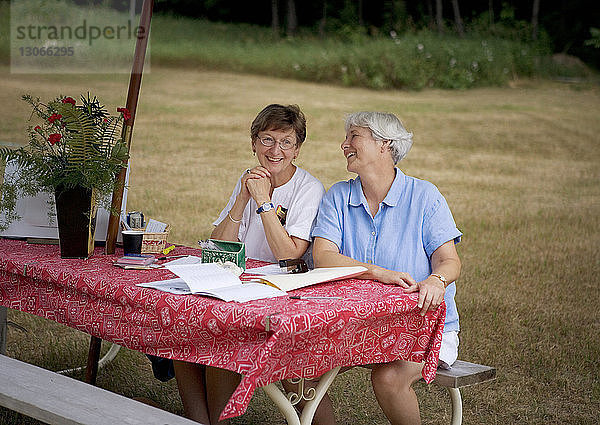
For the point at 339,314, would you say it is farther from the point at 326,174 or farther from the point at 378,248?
the point at 326,174

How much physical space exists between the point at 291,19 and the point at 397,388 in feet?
42.3

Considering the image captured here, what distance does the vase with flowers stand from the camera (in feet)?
9.02

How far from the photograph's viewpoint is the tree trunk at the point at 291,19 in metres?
14.6

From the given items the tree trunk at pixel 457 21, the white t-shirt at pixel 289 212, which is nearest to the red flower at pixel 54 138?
the white t-shirt at pixel 289 212

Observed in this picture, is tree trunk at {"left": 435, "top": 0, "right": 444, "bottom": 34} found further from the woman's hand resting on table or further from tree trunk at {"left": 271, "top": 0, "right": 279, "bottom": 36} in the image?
the woman's hand resting on table

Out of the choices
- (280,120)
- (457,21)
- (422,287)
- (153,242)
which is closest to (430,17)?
(457,21)

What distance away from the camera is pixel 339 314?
2.19 meters

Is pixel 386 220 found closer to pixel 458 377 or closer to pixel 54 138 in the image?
pixel 458 377

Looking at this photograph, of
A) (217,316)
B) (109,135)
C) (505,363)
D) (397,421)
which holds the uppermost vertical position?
(109,135)

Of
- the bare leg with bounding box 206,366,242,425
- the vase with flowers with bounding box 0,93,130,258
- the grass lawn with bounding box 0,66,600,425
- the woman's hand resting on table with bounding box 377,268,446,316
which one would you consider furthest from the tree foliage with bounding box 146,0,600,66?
the woman's hand resting on table with bounding box 377,268,446,316

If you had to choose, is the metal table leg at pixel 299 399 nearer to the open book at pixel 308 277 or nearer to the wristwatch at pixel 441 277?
the open book at pixel 308 277

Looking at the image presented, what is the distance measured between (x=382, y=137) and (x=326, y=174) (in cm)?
708

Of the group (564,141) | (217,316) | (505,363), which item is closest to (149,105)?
(564,141)

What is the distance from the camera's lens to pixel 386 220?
2.85 metres
